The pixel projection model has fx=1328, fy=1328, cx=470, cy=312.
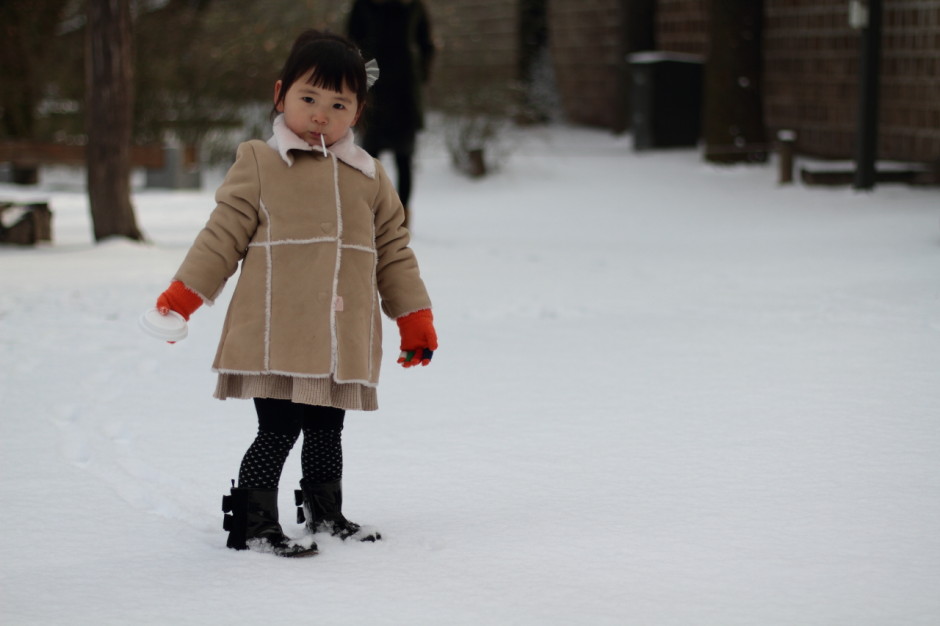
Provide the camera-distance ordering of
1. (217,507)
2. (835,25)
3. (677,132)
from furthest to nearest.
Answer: (677,132)
(835,25)
(217,507)

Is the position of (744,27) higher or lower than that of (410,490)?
higher

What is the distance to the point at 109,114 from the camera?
845 cm

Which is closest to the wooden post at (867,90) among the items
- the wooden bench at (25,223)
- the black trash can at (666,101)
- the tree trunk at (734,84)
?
the tree trunk at (734,84)

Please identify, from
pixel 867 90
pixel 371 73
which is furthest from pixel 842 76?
pixel 371 73

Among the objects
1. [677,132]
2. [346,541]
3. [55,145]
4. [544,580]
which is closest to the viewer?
[544,580]

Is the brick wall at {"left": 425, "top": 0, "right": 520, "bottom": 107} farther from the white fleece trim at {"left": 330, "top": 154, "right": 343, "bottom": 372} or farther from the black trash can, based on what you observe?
the white fleece trim at {"left": 330, "top": 154, "right": 343, "bottom": 372}

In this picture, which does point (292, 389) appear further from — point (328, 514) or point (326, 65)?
point (326, 65)

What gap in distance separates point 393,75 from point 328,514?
624 cm

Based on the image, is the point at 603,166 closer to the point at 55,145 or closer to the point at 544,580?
the point at 55,145

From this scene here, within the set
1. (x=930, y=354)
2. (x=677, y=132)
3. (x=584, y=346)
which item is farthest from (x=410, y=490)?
(x=677, y=132)

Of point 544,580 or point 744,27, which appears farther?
point 744,27

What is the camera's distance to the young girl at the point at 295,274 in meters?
3.14

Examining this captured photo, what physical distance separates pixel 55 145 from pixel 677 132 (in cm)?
669

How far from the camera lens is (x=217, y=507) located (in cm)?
360
